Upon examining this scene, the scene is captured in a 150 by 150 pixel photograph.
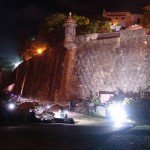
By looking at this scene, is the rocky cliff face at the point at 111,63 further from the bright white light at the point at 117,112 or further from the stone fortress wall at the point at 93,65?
the bright white light at the point at 117,112

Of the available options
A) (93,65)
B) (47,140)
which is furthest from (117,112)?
(47,140)

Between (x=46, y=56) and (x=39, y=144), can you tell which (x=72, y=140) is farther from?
(x=46, y=56)

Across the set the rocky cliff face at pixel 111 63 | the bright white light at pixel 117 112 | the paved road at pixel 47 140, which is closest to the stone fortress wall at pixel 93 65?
the rocky cliff face at pixel 111 63

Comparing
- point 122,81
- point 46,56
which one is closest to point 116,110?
point 122,81

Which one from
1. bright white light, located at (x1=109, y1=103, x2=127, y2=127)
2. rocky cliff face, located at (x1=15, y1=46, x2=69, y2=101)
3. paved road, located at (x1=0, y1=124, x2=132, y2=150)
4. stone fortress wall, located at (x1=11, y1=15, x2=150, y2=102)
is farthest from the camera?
rocky cliff face, located at (x1=15, y1=46, x2=69, y2=101)

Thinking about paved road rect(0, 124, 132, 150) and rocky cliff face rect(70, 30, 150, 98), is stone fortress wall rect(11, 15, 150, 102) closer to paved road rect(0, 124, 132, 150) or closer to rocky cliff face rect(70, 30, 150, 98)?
rocky cliff face rect(70, 30, 150, 98)

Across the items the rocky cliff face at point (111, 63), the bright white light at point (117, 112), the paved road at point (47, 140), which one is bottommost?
the paved road at point (47, 140)

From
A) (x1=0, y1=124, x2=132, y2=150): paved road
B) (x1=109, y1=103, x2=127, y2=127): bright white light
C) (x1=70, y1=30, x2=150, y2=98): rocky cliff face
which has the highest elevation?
(x1=70, y1=30, x2=150, y2=98): rocky cliff face

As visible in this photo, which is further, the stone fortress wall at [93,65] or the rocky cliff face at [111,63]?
Answer: the stone fortress wall at [93,65]

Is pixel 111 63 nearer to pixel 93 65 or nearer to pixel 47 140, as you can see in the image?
pixel 93 65

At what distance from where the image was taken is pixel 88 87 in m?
37.8

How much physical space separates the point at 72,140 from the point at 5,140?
→ 97.2 inches

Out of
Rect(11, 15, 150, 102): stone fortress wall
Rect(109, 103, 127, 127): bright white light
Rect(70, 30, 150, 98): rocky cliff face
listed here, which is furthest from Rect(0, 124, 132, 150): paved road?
Rect(11, 15, 150, 102): stone fortress wall

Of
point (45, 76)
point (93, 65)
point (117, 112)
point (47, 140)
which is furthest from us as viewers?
point (45, 76)
